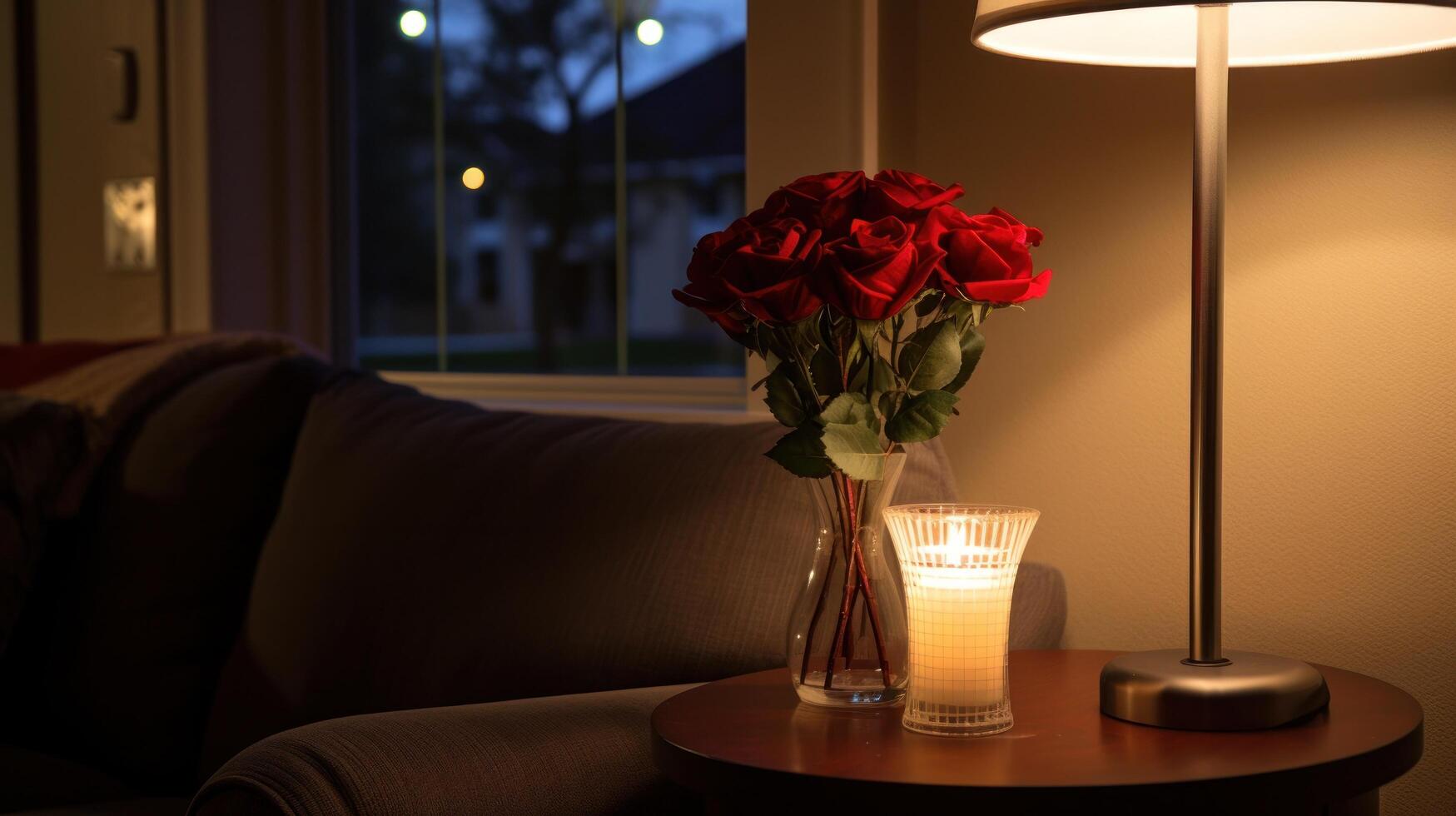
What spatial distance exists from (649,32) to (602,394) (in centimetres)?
60

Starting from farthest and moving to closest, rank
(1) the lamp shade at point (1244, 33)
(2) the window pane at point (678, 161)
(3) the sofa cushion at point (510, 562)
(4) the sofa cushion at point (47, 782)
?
(2) the window pane at point (678, 161)
(4) the sofa cushion at point (47, 782)
(3) the sofa cushion at point (510, 562)
(1) the lamp shade at point (1244, 33)

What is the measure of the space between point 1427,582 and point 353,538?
112 cm

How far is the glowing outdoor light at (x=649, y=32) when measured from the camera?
2.23 m

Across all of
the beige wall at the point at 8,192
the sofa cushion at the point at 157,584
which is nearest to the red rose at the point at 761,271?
the sofa cushion at the point at 157,584

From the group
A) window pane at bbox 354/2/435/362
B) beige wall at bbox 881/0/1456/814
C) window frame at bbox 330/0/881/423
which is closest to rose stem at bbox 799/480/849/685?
beige wall at bbox 881/0/1456/814

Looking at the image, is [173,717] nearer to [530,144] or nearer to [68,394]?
[68,394]

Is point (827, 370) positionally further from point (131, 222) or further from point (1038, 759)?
point (131, 222)

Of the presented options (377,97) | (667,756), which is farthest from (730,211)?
(667,756)

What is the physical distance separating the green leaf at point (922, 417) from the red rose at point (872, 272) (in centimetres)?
7

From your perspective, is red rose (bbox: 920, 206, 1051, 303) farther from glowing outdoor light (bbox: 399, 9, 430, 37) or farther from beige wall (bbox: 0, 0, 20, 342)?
beige wall (bbox: 0, 0, 20, 342)

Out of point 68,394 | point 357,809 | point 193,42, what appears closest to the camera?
point 357,809

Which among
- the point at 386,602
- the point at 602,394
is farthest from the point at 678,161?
the point at 386,602

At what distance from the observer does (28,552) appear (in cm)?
174

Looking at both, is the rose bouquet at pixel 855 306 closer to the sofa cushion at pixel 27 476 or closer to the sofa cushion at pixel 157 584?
the sofa cushion at pixel 157 584
